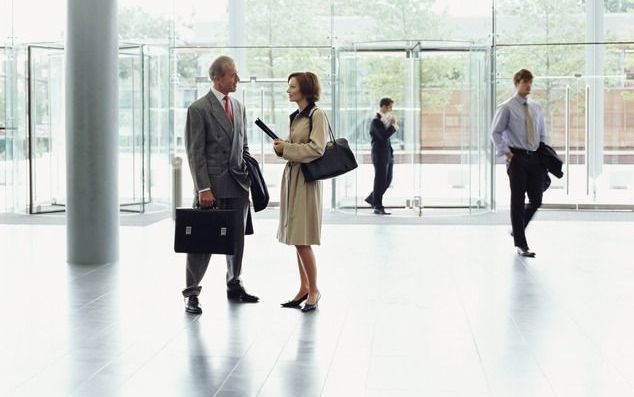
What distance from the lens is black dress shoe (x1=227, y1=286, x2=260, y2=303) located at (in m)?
7.79

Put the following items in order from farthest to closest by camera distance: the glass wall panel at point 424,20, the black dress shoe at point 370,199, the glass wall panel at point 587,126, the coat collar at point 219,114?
1. the glass wall panel at point 424,20
2. the glass wall panel at point 587,126
3. the black dress shoe at point 370,199
4. the coat collar at point 219,114

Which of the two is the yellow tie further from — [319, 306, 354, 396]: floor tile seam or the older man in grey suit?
the older man in grey suit

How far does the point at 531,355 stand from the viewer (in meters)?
6.00

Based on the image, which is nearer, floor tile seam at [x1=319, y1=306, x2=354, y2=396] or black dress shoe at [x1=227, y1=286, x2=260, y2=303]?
floor tile seam at [x1=319, y1=306, x2=354, y2=396]

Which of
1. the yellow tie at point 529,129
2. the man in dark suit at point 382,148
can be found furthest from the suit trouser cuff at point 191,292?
the man in dark suit at point 382,148

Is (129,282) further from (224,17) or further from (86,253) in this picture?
(224,17)

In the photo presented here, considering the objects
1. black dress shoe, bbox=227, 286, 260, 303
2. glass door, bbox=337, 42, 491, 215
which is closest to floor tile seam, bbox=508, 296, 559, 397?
black dress shoe, bbox=227, 286, 260, 303

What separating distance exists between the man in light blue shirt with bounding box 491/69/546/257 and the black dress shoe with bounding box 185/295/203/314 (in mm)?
3975

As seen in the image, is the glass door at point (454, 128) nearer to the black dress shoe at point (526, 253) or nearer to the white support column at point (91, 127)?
the black dress shoe at point (526, 253)

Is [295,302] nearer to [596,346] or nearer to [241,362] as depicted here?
[241,362]

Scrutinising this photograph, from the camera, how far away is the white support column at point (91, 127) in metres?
9.66

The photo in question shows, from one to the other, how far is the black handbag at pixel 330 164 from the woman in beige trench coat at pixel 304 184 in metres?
0.06

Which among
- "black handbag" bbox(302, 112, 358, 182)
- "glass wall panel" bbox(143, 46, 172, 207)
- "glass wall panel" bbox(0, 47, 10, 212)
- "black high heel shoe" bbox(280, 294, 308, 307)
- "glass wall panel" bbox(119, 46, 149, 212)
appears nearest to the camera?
"black handbag" bbox(302, 112, 358, 182)

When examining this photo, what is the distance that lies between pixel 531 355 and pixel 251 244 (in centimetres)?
581
